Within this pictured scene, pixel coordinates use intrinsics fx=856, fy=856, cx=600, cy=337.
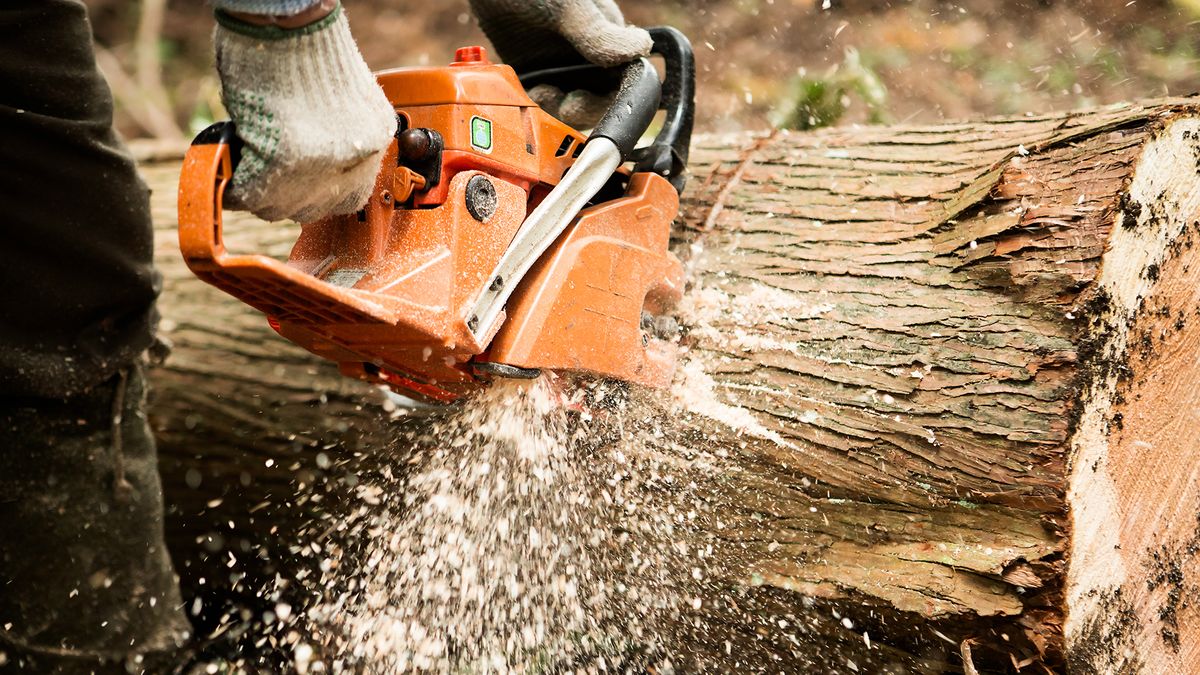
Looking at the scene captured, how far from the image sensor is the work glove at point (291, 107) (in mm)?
1276

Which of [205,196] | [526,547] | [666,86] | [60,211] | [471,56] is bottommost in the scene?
[60,211]

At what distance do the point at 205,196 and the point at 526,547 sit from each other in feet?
3.66

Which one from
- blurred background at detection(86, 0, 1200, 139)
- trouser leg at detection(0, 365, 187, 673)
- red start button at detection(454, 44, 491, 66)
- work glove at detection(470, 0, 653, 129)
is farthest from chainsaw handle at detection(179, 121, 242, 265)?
blurred background at detection(86, 0, 1200, 139)

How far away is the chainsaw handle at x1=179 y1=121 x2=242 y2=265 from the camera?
1.23m

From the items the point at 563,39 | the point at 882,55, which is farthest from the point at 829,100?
the point at 563,39

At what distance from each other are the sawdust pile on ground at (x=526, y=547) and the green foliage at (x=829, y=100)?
2203 millimetres

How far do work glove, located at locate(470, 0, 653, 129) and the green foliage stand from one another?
182cm

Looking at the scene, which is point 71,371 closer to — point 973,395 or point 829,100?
point 973,395

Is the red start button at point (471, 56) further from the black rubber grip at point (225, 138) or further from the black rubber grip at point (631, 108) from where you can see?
the black rubber grip at point (225, 138)

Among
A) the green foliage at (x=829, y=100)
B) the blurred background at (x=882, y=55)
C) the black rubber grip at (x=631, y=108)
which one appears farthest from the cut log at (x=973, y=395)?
the blurred background at (x=882, y=55)

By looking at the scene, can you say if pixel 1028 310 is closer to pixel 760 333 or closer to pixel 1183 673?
pixel 760 333

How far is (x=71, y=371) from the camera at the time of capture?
1.89 m

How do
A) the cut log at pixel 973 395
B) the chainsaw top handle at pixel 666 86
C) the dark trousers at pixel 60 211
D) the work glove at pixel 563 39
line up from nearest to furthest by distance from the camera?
the cut log at pixel 973 395 < the dark trousers at pixel 60 211 < the work glove at pixel 563 39 < the chainsaw top handle at pixel 666 86

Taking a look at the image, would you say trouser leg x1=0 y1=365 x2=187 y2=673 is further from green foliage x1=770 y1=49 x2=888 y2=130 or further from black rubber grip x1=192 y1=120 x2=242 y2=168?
green foliage x1=770 y1=49 x2=888 y2=130
